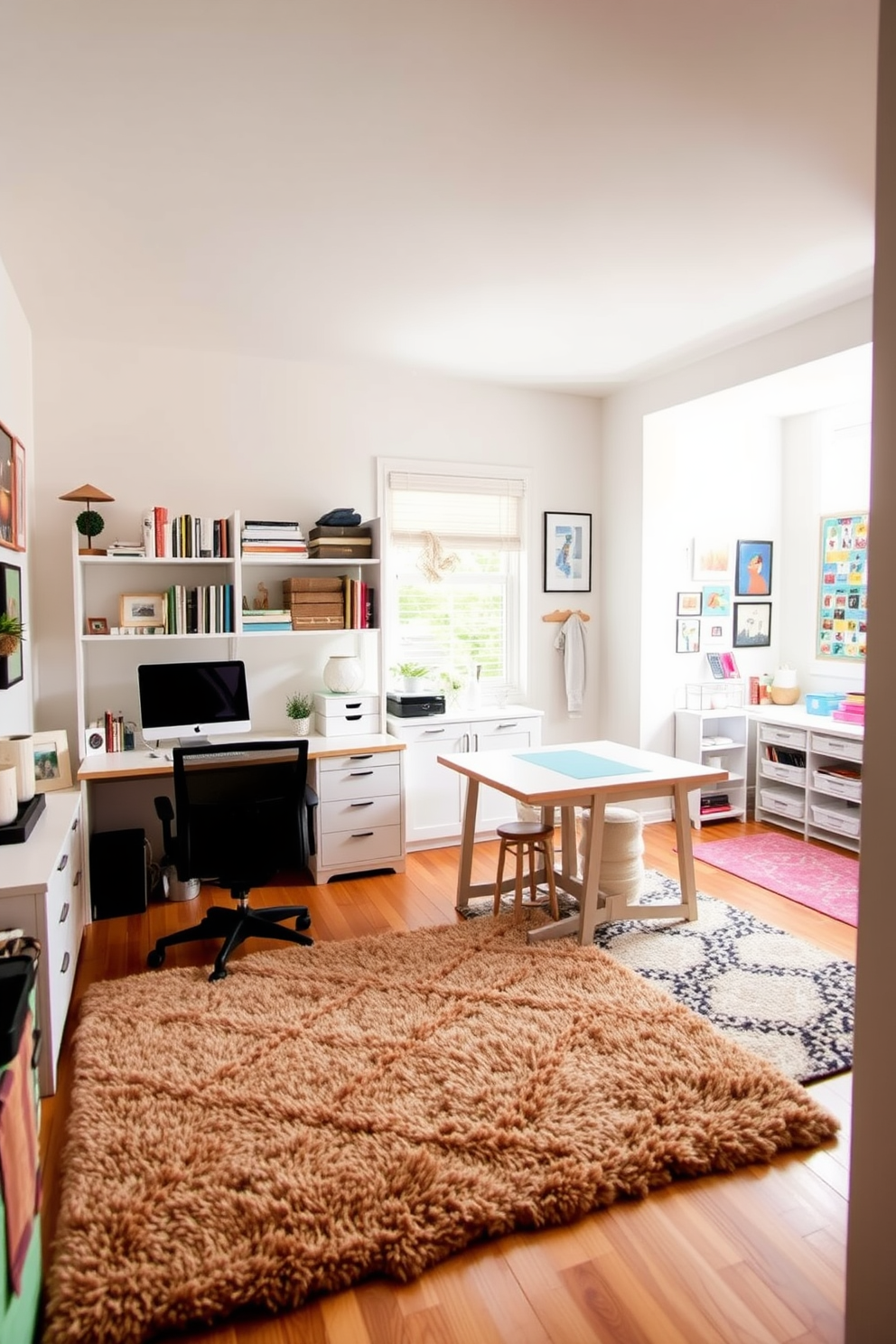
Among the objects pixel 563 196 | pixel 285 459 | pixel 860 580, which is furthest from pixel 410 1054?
pixel 860 580

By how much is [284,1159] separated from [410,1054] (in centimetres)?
56

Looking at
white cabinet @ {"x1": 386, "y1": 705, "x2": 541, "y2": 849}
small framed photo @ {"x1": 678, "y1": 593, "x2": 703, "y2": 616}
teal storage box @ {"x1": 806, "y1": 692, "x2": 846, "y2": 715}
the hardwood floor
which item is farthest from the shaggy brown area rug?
small framed photo @ {"x1": 678, "y1": 593, "x2": 703, "y2": 616}

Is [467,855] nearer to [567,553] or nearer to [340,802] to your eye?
[340,802]

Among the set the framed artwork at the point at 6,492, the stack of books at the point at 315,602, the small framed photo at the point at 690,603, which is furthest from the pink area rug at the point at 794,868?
the framed artwork at the point at 6,492

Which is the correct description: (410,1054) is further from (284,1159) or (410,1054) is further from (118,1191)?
(118,1191)

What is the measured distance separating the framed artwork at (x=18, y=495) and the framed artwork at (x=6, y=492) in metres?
0.02

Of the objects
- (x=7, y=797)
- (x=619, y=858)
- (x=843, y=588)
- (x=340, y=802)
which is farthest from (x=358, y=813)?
(x=843, y=588)

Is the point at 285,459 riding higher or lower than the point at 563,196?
lower

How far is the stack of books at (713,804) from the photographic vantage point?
17.2 ft

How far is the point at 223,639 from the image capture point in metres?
4.50

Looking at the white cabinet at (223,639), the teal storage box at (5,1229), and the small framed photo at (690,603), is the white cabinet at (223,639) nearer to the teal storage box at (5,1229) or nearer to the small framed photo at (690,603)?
the small framed photo at (690,603)

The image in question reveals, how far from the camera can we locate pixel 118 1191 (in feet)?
6.39

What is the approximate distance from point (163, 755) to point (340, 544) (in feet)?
4.76

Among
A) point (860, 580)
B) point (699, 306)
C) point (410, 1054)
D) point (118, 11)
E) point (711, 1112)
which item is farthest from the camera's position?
point (860, 580)
